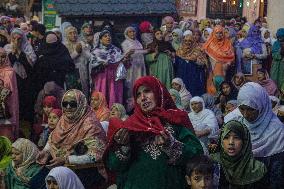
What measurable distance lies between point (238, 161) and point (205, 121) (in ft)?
11.0

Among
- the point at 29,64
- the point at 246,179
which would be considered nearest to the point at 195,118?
the point at 29,64

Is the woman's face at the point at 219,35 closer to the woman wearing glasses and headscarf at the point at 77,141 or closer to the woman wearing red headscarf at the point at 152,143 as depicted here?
the woman wearing glasses and headscarf at the point at 77,141

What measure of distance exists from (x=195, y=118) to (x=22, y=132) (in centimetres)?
221

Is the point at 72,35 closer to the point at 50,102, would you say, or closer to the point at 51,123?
the point at 50,102

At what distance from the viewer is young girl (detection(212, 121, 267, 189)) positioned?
4598 millimetres

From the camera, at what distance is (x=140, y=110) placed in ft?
14.4

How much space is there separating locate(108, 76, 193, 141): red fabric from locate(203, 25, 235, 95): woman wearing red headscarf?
6151 mm

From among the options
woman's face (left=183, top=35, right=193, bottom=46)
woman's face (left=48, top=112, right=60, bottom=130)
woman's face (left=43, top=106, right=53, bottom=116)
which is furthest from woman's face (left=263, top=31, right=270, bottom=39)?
woman's face (left=48, top=112, right=60, bottom=130)

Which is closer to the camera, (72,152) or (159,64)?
(72,152)

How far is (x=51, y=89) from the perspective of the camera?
8.88 m

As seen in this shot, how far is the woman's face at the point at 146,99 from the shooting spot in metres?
4.38

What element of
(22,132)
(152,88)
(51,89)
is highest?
(152,88)

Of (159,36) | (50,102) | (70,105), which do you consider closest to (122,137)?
(70,105)

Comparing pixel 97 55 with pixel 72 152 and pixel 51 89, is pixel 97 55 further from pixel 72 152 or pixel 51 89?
pixel 72 152
